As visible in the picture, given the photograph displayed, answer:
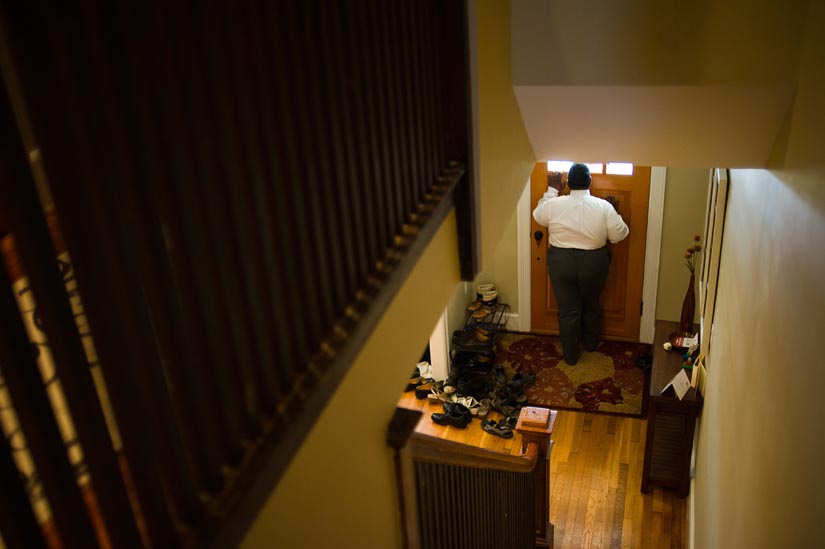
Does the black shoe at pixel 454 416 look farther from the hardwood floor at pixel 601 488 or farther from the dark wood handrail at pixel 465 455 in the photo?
the dark wood handrail at pixel 465 455

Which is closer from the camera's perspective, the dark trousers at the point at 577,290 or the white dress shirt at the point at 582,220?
the white dress shirt at the point at 582,220

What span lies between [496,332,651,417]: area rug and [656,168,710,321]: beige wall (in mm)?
457

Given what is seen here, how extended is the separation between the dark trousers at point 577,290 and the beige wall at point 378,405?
2.95m

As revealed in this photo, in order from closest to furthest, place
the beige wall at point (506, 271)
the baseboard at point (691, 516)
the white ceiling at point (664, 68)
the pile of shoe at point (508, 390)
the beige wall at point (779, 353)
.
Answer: the beige wall at point (779, 353)
the white ceiling at point (664, 68)
the baseboard at point (691, 516)
the pile of shoe at point (508, 390)
the beige wall at point (506, 271)

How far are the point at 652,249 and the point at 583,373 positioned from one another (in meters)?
1.09

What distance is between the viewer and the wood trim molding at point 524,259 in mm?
5488

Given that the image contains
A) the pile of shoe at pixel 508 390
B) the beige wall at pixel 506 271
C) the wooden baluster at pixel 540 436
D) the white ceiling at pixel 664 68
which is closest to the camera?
the white ceiling at pixel 664 68

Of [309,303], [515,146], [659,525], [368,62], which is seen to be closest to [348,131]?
[368,62]

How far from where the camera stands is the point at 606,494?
422 cm

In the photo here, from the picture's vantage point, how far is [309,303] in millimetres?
1198

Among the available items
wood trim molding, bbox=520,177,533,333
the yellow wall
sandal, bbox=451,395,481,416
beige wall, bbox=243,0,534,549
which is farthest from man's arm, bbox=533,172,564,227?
beige wall, bbox=243,0,534,549

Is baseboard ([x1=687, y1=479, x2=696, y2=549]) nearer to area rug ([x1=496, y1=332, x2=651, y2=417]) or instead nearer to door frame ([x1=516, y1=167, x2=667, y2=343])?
area rug ([x1=496, y1=332, x2=651, y2=417])

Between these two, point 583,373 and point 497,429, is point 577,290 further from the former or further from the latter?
point 497,429

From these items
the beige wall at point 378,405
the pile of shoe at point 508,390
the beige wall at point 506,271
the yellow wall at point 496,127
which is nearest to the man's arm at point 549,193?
the beige wall at point 506,271
